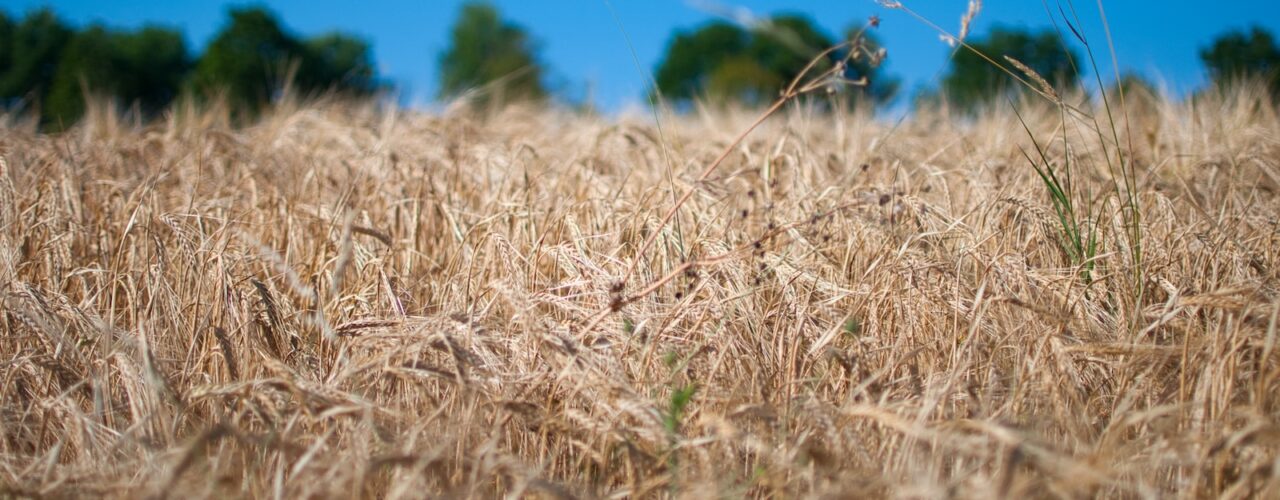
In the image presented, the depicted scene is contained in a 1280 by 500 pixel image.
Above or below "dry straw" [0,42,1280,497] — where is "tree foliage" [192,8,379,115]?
above

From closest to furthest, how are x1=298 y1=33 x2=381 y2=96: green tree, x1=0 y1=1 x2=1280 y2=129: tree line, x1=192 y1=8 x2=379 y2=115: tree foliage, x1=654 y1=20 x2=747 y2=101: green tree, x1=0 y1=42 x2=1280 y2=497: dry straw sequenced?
x1=0 y1=42 x2=1280 y2=497: dry straw
x1=0 y1=1 x2=1280 y2=129: tree line
x1=192 y1=8 x2=379 y2=115: tree foliage
x1=298 y1=33 x2=381 y2=96: green tree
x1=654 y1=20 x2=747 y2=101: green tree

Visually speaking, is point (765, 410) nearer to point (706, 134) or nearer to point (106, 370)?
point (106, 370)

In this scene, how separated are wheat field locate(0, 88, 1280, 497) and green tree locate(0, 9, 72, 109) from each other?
3304cm

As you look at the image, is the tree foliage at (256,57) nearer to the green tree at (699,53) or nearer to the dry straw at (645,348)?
the green tree at (699,53)

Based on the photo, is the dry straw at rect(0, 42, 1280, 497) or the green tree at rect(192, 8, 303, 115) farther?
the green tree at rect(192, 8, 303, 115)

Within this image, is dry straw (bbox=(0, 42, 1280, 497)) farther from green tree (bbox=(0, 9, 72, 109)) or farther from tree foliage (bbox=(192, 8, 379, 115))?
green tree (bbox=(0, 9, 72, 109))

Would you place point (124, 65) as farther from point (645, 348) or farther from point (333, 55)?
point (645, 348)

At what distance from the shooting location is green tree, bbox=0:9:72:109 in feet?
93.5

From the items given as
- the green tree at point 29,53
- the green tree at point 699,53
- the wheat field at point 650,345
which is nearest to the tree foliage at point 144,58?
the green tree at point 29,53

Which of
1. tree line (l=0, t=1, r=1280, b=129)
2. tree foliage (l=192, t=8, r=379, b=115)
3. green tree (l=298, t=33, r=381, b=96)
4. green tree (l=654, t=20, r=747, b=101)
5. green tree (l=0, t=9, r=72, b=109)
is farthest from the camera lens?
green tree (l=654, t=20, r=747, b=101)

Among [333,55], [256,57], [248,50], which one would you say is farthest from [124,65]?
[333,55]

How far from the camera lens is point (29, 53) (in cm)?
2859

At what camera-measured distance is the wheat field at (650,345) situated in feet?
4.03

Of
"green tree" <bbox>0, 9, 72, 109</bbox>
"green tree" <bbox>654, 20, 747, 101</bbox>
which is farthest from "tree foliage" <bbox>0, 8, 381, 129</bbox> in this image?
"green tree" <bbox>654, 20, 747, 101</bbox>
